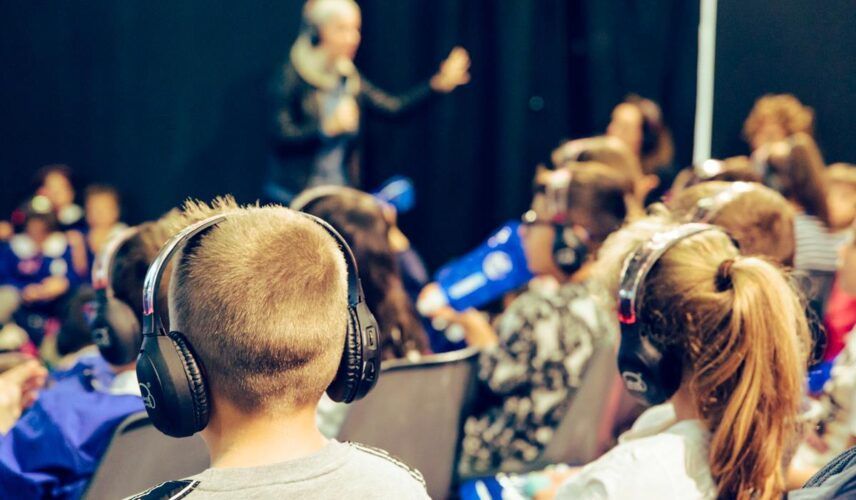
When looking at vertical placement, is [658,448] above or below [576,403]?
above

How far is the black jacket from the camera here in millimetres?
4461

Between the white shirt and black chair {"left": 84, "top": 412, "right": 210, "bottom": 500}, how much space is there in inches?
24.8

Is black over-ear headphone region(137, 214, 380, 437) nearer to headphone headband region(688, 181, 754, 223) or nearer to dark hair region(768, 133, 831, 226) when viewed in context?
headphone headband region(688, 181, 754, 223)

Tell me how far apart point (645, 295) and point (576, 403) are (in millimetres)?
980

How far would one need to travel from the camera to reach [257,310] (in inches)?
42.6

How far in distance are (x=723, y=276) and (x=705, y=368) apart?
0.45ft

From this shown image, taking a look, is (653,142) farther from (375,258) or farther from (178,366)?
(178,366)

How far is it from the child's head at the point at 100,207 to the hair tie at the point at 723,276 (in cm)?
423

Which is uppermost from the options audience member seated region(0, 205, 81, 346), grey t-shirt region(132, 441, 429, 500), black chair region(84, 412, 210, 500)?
grey t-shirt region(132, 441, 429, 500)

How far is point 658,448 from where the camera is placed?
4.48 ft

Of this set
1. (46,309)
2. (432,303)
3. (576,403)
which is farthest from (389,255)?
(46,309)

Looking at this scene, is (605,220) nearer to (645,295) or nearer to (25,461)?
(645,295)

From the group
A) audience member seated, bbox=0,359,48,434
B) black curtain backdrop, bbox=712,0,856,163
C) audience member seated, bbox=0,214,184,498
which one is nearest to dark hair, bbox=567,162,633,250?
black curtain backdrop, bbox=712,0,856,163

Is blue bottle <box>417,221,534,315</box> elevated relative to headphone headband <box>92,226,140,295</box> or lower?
lower
